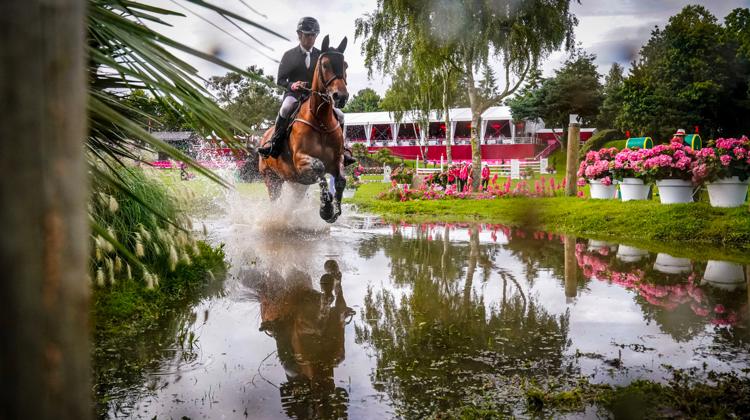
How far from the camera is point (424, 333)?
14.2ft

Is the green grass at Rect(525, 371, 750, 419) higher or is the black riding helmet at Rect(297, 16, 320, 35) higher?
the black riding helmet at Rect(297, 16, 320, 35)

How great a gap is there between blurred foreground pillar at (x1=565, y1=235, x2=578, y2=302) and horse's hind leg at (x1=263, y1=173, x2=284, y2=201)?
5.80 m

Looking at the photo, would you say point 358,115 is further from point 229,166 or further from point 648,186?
point 648,186

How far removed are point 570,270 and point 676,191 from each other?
218 inches

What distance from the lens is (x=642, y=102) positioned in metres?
34.2

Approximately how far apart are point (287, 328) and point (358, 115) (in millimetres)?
55338

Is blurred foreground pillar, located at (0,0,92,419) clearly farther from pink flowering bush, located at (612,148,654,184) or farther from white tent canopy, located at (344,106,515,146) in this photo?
white tent canopy, located at (344,106,515,146)

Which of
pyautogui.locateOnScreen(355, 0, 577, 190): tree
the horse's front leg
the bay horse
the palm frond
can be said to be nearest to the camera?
the palm frond

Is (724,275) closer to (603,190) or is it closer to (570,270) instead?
(570,270)

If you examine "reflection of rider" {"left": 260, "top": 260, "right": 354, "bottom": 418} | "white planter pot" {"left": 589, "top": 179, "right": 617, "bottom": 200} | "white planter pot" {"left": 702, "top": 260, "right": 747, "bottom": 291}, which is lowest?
"reflection of rider" {"left": 260, "top": 260, "right": 354, "bottom": 418}

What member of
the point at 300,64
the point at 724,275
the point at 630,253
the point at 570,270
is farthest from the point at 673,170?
the point at 300,64

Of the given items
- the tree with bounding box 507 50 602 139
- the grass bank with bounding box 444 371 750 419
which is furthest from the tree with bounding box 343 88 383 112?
the grass bank with bounding box 444 371 750 419

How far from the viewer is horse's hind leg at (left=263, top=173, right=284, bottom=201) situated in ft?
38.3

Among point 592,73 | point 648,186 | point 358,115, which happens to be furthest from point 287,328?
point 358,115
